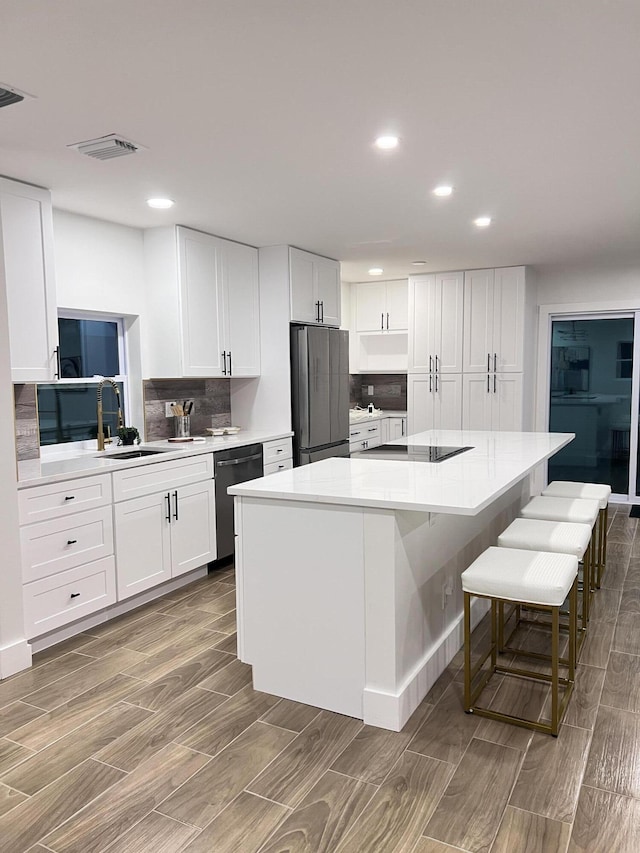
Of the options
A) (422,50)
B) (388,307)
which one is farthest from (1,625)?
(388,307)

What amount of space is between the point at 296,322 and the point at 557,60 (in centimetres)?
343

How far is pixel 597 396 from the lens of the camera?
268 inches

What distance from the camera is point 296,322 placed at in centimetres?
540

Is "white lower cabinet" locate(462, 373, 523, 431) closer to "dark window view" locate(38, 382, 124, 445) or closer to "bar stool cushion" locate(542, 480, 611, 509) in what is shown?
"bar stool cushion" locate(542, 480, 611, 509)

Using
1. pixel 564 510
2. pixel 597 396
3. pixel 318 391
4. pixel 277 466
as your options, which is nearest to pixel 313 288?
pixel 318 391

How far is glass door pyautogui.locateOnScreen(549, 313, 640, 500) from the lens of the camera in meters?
6.63

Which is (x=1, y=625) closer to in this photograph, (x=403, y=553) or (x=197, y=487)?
(x=197, y=487)

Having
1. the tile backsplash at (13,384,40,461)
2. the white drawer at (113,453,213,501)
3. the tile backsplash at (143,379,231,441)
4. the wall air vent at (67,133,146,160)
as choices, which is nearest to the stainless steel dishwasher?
the white drawer at (113,453,213,501)

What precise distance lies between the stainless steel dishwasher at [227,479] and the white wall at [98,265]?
1227 millimetres

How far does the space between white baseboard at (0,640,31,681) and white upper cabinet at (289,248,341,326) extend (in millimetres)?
3176

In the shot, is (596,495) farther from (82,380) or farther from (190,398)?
(82,380)

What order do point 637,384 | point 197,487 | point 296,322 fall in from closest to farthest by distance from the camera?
point 197,487 < point 296,322 < point 637,384

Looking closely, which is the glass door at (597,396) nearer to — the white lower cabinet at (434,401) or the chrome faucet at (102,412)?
the white lower cabinet at (434,401)

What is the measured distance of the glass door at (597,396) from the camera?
663cm
